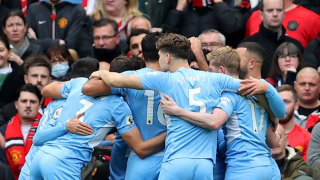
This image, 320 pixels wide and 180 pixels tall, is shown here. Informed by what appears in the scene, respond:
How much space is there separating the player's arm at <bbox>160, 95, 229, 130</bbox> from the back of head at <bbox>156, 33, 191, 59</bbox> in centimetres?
47

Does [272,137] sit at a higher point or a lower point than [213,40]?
lower

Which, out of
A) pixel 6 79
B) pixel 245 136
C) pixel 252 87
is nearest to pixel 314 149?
pixel 245 136

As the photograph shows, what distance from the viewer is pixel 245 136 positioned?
9.23 metres

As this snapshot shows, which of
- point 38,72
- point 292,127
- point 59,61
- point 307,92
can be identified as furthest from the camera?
point 59,61

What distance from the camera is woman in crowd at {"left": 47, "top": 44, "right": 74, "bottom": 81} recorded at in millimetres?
13047

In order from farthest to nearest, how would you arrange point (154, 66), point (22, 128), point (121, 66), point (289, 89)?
point (22, 128), point (289, 89), point (121, 66), point (154, 66)

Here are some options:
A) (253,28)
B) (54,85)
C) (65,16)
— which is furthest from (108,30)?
(54,85)

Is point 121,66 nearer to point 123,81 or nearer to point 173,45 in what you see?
point 123,81

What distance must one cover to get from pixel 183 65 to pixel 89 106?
1131mm

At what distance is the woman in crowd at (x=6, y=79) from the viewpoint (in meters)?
13.0

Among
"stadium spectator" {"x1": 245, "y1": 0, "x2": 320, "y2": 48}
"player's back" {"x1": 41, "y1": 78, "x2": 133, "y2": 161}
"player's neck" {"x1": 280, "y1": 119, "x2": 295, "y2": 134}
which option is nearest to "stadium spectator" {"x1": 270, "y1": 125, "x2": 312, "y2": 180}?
"player's neck" {"x1": 280, "y1": 119, "x2": 295, "y2": 134}

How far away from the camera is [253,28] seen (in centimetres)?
1367

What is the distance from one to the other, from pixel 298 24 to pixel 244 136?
4771mm

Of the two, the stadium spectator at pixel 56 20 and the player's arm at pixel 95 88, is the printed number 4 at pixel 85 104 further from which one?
the stadium spectator at pixel 56 20
